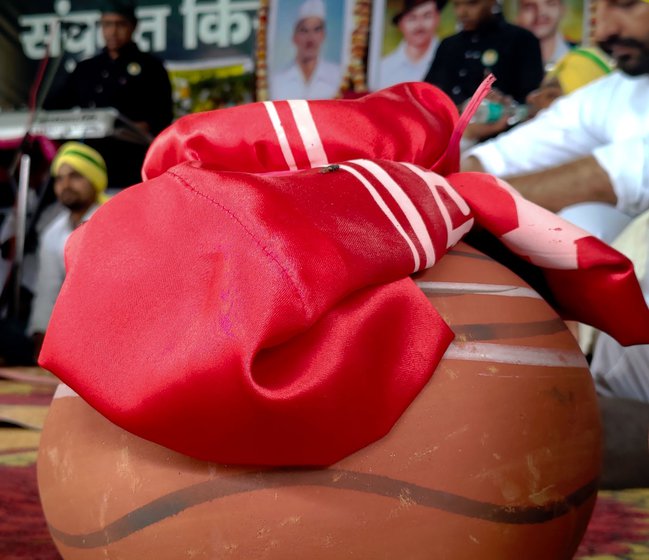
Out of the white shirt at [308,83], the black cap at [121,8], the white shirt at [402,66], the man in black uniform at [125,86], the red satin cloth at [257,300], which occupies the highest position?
the red satin cloth at [257,300]

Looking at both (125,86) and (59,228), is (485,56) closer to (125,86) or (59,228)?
(125,86)

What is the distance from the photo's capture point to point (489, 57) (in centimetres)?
277

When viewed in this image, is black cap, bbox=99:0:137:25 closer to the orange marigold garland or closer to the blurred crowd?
the blurred crowd

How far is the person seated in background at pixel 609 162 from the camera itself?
1.36 meters

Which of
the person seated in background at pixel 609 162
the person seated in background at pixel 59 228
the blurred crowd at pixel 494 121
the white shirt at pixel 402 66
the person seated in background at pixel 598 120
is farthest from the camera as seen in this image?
the person seated in background at pixel 59 228

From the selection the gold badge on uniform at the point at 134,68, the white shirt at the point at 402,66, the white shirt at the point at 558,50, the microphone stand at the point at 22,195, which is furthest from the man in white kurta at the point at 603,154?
the microphone stand at the point at 22,195

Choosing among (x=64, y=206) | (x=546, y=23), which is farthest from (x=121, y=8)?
(x=546, y=23)

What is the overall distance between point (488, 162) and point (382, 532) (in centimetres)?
152

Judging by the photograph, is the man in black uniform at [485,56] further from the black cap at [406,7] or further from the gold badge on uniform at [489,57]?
the black cap at [406,7]

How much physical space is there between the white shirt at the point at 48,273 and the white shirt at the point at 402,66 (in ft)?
4.59

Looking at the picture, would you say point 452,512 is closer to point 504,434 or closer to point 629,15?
point 504,434

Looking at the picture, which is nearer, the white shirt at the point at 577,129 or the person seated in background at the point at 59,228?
the white shirt at the point at 577,129

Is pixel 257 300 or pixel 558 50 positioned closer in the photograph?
pixel 257 300

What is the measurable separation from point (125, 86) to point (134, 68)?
3.6 inches
